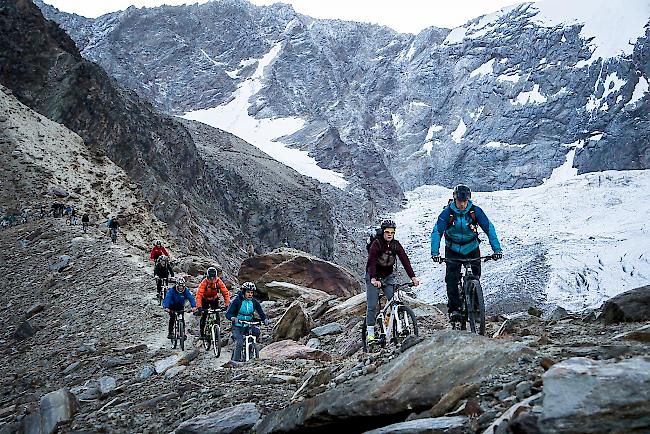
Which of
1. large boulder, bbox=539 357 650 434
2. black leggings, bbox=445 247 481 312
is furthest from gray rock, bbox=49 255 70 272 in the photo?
large boulder, bbox=539 357 650 434

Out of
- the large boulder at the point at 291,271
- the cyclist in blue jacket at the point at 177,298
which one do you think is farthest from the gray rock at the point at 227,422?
the large boulder at the point at 291,271

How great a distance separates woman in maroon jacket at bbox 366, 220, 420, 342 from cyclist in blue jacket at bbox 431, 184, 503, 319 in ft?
2.15

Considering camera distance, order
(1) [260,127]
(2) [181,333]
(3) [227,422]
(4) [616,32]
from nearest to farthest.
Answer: (3) [227,422], (2) [181,333], (1) [260,127], (4) [616,32]

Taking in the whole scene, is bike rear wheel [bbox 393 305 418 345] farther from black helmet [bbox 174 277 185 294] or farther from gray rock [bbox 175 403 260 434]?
black helmet [bbox 174 277 185 294]

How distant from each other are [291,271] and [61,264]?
32.0 ft

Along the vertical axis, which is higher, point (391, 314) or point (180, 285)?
point (180, 285)

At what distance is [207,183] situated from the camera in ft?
235

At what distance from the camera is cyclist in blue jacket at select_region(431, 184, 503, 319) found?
795 cm

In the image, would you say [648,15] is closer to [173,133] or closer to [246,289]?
[173,133]

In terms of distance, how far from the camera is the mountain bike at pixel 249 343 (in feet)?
38.8

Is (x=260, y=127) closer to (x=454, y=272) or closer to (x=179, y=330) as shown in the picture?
(x=179, y=330)

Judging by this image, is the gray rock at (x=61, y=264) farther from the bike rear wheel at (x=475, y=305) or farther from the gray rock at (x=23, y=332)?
the bike rear wheel at (x=475, y=305)

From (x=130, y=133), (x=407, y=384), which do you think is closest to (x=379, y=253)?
(x=407, y=384)

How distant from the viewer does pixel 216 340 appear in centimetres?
1323
